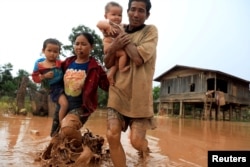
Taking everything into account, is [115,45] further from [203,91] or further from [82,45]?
[203,91]

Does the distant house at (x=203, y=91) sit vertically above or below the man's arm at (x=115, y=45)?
above

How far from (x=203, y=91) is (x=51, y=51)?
20247 millimetres

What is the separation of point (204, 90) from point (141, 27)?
2027cm

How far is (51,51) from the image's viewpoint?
336 cm

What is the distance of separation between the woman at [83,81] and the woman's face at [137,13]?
724mm

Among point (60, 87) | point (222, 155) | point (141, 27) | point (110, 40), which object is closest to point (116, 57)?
point (110, 40)

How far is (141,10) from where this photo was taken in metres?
2.72

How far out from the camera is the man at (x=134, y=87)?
262 centimetres

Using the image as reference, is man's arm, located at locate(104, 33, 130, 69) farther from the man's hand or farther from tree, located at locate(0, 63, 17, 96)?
tree, located at locate(0, 63, 17, 96)

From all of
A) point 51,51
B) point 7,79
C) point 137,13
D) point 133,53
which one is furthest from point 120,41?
point 7,79

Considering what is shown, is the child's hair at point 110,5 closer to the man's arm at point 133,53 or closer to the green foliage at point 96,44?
the man's arm at point 133,53

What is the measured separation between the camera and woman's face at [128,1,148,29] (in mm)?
2693

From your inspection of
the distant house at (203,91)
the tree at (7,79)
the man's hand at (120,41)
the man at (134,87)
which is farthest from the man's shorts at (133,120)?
the tree at (7,79)

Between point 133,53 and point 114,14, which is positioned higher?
point 114,14
